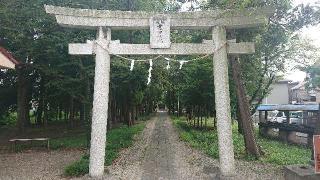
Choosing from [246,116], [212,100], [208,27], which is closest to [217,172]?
[246,116]

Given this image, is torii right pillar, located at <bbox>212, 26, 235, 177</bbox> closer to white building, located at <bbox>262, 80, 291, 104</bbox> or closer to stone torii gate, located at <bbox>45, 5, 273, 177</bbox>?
stone torii gate, located at <bbox>45, 5, 273, 177</bbox>

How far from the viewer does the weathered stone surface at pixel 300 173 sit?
1018 centimetres

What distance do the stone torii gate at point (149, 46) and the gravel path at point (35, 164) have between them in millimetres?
2792

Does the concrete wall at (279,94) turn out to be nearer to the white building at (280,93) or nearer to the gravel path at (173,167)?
the white building at (280,93)

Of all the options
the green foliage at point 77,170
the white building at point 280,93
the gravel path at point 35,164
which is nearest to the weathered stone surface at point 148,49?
the green foliage at point 77,170

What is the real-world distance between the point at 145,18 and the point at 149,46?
0.95m

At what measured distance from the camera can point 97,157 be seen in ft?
39.4

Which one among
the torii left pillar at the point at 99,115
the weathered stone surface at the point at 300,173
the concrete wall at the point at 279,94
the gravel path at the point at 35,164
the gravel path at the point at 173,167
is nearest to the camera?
the weathered stone surface at the point at 300,173

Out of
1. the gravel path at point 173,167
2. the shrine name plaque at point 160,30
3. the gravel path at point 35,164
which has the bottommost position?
the gravel path at point 35,164

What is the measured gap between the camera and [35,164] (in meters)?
16.0

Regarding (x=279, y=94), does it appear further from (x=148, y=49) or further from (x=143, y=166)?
(x=148, y=49)

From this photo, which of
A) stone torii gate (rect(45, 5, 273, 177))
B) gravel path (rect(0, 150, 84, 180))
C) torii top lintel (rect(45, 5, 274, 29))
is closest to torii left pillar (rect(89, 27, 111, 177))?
stone torii gate (rect(45, 5, 273, 177))

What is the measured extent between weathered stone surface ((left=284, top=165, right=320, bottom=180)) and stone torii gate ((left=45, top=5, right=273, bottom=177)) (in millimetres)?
1783

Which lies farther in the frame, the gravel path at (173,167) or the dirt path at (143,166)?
the dirt path at (143,166)
